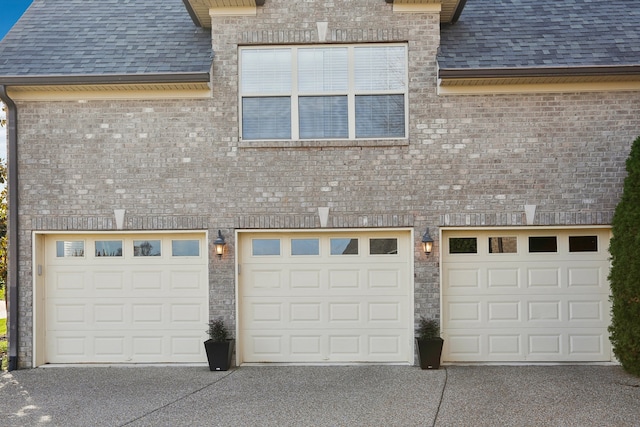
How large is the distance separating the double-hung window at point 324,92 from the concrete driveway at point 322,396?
3.74 m

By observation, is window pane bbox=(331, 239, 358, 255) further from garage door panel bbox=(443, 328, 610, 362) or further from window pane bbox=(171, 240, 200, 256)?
window pane bbox=(171, 240, 200, 256)

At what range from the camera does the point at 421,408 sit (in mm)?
5941

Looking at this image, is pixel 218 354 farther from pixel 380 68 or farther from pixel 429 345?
pixel 380 68

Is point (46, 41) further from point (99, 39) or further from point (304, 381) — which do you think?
point (304, 381)

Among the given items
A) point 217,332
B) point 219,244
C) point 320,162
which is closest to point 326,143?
point 320,162

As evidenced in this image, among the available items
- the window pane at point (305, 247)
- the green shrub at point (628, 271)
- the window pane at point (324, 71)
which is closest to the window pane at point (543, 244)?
the green shrub at point (628, 271)

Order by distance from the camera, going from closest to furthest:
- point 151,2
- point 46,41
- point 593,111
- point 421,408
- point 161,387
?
point 421,408, point 161,387, point 593,111, point 46,41, point 151,2

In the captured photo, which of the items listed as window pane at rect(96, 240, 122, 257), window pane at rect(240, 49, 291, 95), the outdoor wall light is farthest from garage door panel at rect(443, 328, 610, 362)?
window pane at rect(96, 240, 122, 257)

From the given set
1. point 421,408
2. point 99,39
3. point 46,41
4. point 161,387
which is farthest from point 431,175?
point 46,41

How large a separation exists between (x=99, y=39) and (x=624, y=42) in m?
8.71

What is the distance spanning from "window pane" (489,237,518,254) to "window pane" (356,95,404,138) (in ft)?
7.68

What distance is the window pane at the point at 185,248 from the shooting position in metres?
8.16

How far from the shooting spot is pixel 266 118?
803cm

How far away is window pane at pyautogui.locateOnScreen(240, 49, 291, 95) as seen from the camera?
8.03 metres
